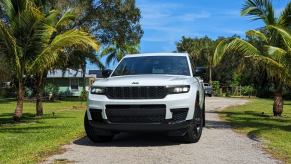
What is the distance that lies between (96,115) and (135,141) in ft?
4.20

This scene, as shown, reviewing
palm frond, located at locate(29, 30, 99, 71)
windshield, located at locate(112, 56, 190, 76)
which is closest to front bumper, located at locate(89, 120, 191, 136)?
windshield, located at locate(112, 56, 190, 76)

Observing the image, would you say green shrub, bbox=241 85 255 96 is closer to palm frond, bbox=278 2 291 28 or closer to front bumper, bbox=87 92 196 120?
palm frond, bbox=278 2 291 28

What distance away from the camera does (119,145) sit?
35.2ft

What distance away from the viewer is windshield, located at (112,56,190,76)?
11828 mm

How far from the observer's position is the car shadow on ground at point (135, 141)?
1077 cm

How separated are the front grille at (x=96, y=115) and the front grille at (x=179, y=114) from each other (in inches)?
57.6

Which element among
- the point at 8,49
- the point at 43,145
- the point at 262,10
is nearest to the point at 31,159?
the point at 43,145

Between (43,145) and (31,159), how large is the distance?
75.0 inches

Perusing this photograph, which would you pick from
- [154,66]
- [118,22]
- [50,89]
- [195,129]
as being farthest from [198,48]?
[195,129]

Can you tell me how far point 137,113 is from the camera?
10.2m

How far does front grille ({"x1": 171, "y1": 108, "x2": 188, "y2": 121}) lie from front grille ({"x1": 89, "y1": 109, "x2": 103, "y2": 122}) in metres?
1.46

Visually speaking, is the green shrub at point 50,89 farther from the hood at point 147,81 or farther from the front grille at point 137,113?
the front grille at point 137,113

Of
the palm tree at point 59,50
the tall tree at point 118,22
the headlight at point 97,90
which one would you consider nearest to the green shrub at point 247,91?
the tall tree at point 118,22

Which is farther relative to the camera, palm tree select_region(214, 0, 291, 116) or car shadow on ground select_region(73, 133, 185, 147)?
palm tree select_region(214, 0, 291, 116)
